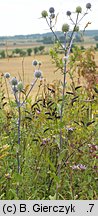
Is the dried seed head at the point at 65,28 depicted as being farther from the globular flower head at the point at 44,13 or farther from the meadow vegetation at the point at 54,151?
the globular flower head at the point at 44,13

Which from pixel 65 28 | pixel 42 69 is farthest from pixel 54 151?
pixel 42 69

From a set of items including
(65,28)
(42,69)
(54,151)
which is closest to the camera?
(65,28)

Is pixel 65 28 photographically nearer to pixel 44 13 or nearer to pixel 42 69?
pixel 44 13

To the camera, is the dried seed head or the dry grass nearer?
the dried seed head

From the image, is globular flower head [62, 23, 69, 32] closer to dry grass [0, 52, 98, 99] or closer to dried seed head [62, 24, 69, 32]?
dried seed head [62, 24, 69, 32]

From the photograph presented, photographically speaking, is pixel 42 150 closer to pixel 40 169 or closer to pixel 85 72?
pixel 40 169

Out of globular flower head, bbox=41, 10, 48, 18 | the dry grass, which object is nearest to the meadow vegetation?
globular flower head, bbox=41, 10, 48, 18

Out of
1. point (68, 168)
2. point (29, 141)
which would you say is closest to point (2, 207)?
point (68, 168)

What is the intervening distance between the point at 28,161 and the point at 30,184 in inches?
9.5

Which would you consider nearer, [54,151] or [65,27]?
[65,27]

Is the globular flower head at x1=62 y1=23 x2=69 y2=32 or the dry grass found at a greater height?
the globular flower head at x1=62 y1=23 x2=69 y2=32

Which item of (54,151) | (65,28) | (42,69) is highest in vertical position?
(65,28)

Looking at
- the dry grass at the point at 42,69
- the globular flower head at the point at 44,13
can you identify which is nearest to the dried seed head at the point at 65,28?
the globular flower head at the point at 44,13

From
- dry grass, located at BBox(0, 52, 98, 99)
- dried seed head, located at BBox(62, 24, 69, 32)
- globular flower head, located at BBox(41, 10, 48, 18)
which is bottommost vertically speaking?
dry grass, located at BBox(0, 52, 98, 99)
